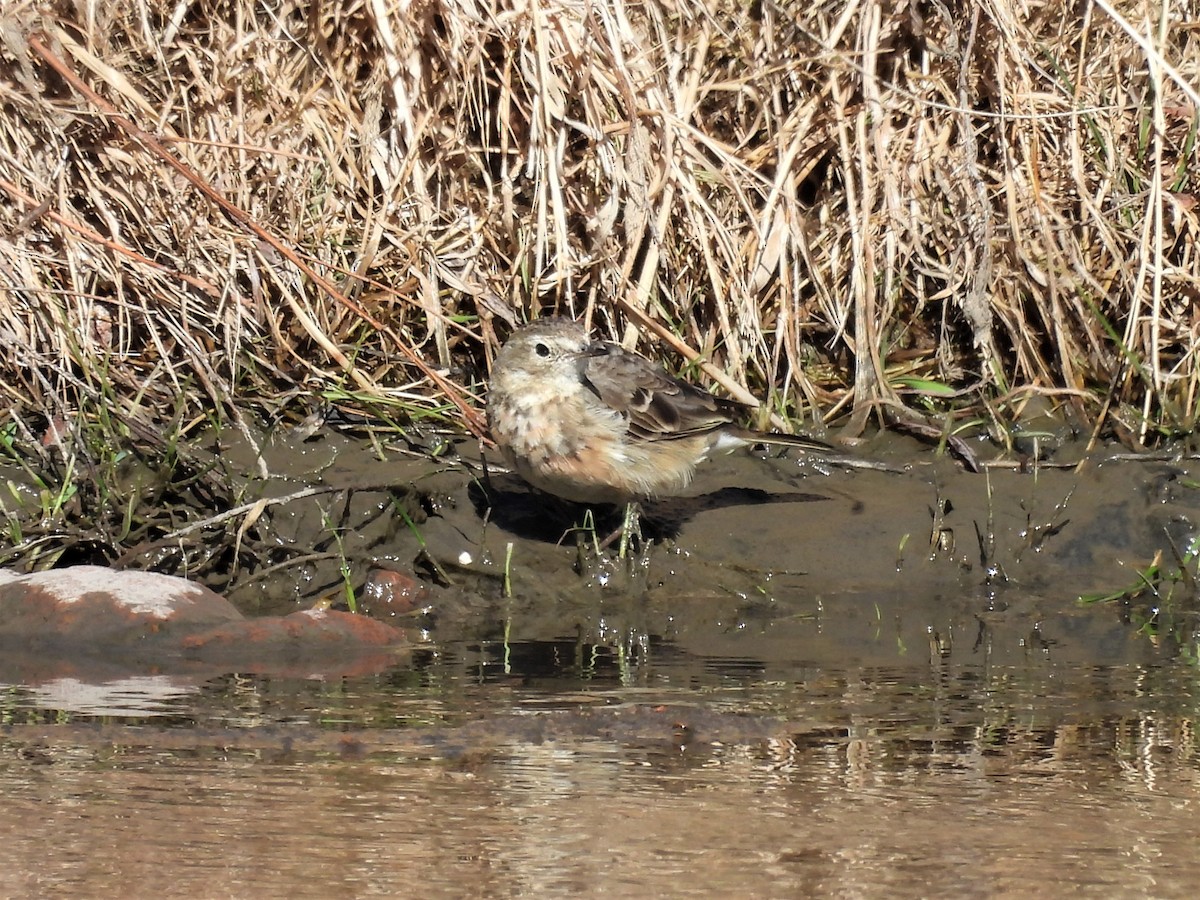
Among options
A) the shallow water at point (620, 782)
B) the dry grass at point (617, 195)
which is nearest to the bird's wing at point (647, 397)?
the dry grass at point (617, 195)

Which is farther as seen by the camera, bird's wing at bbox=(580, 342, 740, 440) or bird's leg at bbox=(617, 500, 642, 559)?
bird's wing at bbox=(580, 342, 740, 440)

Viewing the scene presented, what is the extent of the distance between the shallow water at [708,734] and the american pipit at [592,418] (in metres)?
0.29

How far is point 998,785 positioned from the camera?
12.0 feet

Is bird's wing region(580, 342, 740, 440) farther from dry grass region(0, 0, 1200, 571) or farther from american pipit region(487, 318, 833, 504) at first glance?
dry grass region(0, 0, 1200, 571)

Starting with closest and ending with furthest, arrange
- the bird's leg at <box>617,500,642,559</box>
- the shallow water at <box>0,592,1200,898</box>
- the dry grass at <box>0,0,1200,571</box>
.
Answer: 1. the shallow water at <box>0,592,1200,898</box>
2. the bird's leg at <box>617,500,642,559</box>
3. the dry grass at <box>0,0,1200,571</box>

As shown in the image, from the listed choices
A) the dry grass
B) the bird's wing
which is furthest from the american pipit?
the dry grass

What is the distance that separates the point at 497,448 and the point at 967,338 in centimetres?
220

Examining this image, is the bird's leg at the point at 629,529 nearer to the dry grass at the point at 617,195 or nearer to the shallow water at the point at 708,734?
the shallow water at the point at 708,734

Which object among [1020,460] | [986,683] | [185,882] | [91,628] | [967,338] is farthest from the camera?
[967,338]

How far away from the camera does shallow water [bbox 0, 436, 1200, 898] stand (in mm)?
3080

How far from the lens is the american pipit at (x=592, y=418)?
6434 mm

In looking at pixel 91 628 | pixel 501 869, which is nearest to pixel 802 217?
pixel 91 628

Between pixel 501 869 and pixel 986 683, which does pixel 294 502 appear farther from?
pixel 501 869

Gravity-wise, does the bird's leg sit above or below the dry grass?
below
